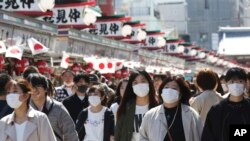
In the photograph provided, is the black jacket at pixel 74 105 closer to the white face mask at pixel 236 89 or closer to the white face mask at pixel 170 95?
the white face mask at pixel 170 95

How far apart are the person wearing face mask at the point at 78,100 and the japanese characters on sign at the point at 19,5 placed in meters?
9.16

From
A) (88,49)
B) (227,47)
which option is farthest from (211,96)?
(88,49)

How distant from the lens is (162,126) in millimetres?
5891

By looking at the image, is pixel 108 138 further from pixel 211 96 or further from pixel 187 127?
pixel 187 127

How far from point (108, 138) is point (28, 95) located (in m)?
2.18

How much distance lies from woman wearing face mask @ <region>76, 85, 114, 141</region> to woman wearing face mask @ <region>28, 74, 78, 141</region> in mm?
1169

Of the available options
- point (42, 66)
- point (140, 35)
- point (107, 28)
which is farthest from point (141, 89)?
point (140, 35)

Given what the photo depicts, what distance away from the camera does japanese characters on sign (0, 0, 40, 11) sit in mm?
18136

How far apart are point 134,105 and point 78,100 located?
2.48 m

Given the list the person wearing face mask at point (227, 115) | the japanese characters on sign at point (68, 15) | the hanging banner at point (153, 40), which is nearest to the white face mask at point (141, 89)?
the person wearing face mask at point (227, 115)

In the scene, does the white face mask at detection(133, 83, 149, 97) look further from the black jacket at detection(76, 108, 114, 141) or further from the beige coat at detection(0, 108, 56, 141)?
the beige coat at detection(0, 108, 56, 141)

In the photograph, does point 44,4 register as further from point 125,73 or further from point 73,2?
point 125,73

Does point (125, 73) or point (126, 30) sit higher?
point (126, 30)

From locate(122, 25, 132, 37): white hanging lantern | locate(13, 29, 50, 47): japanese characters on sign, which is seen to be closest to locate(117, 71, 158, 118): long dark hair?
locate(13, 29, 50, 47): japanese characters on sign
